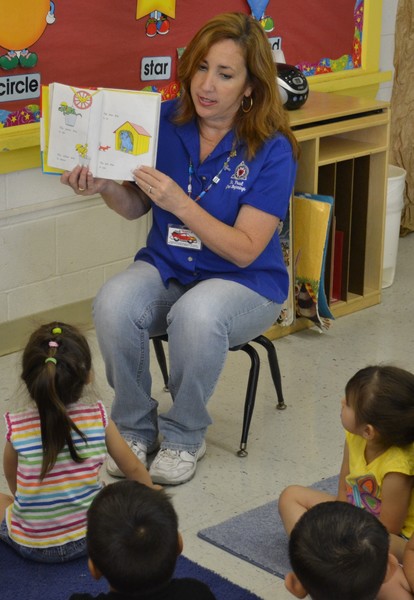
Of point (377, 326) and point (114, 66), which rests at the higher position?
point (114, 66)

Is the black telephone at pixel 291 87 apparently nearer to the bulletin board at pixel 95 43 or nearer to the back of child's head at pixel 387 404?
the bulletin board at pixel 95 43

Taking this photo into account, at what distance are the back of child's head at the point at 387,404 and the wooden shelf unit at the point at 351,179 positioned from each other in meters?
1.56

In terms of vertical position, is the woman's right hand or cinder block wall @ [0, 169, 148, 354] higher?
the woman's right hand

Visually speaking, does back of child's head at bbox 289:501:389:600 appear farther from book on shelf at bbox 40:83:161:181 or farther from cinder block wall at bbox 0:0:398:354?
cinder block wall at bbox 0:0:398:354

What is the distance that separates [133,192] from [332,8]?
1759mm

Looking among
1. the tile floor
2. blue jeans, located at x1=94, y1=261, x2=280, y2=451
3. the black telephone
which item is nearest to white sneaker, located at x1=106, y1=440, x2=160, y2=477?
blue jeans, located at x1=94, y1=261, x2=280, y2=451

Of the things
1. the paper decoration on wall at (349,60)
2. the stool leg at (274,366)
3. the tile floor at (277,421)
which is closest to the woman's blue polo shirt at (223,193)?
the stool leg at (274,366)

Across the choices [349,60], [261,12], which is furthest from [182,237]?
[349,60]

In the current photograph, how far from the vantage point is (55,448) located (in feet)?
7.36

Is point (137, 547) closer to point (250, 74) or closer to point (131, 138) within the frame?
point (131, 138)

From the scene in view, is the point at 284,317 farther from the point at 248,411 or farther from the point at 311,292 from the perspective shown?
the point at 248,411

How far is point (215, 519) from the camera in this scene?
105 inches

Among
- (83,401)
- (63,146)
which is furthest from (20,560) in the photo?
(63,146)

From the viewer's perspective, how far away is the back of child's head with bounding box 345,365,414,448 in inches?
86.4
